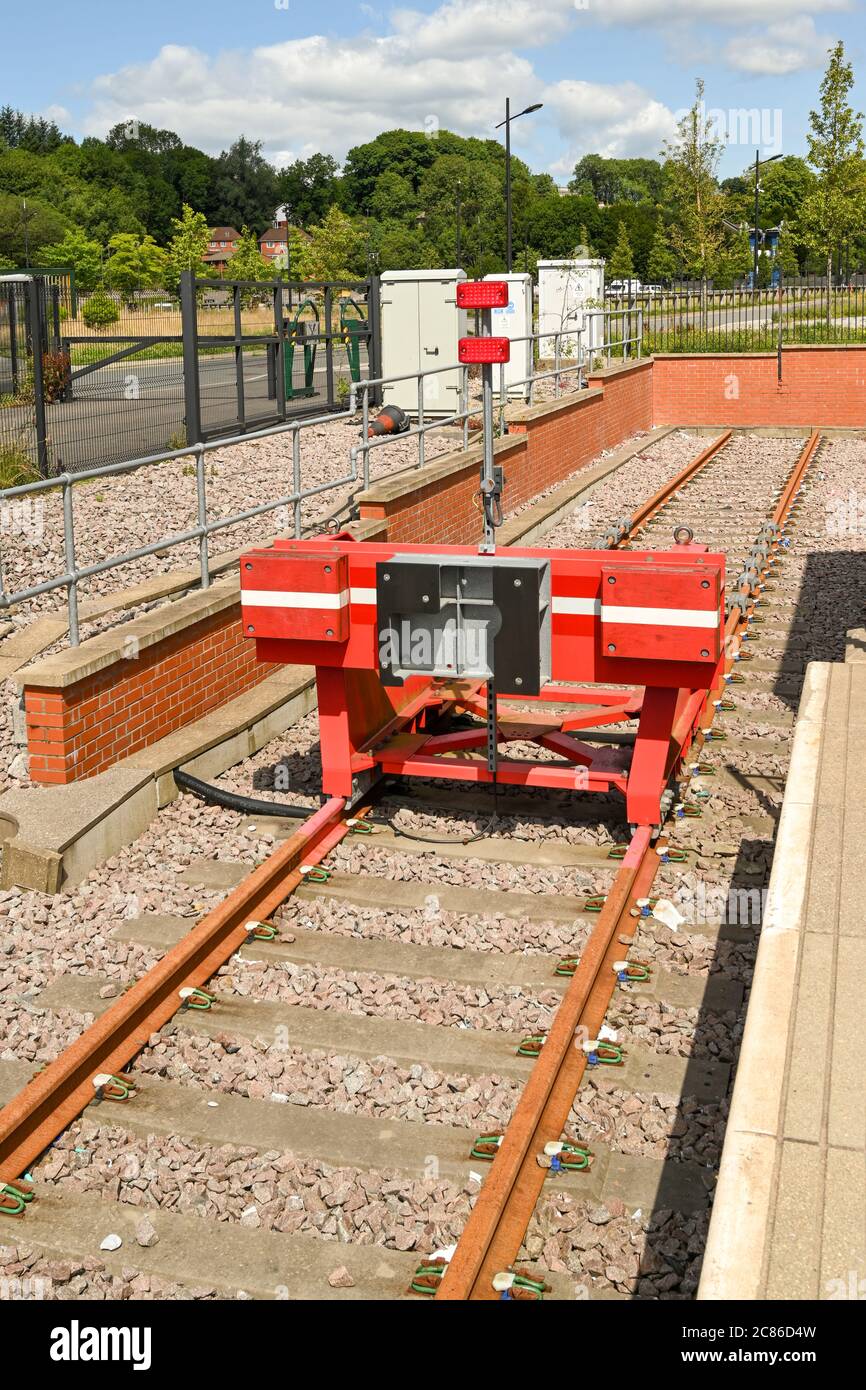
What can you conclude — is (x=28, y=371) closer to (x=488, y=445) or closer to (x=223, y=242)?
(x=488, y=445)

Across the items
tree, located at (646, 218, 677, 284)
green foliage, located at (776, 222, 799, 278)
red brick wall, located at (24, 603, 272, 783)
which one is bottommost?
red brick wall, located at (24, 603, 272, 783)

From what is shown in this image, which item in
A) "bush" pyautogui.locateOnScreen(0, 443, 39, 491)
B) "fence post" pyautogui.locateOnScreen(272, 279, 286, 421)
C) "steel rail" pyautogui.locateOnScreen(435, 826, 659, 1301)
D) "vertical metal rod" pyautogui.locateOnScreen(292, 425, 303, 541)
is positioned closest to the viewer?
"steel rail" pyautogui.locateOnScreen(435, 826, 659, 1301)

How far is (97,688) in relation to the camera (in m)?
7.57

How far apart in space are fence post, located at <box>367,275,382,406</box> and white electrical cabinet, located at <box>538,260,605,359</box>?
594cm

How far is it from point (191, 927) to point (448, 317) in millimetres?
17031

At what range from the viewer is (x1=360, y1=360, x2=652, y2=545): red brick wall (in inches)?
515

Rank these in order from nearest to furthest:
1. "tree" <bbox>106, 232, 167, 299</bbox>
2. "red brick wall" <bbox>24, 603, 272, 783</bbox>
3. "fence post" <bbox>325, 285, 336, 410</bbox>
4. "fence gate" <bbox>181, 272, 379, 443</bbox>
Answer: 1. "red brick wall" <bbox>24, 603, 272, 783</bbox>
2. "fence gate" <bbox>181, 272, 379, 443</bbox>
3. "fence post" <bbox>325, 285, 336, 410</bbox>
4. "tree" <bbox>106, 232, 167, 299</bbox>

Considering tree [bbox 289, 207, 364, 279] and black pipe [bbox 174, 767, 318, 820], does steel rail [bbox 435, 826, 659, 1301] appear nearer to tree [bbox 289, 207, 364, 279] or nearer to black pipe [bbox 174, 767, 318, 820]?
black pipe [bbox 174, 767, 318, 820]

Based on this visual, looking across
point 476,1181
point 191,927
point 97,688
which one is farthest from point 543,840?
point 476,1181

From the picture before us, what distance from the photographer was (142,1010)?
5.42 metres

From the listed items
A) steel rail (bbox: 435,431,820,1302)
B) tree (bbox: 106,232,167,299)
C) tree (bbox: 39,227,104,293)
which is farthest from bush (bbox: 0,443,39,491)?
tree (bbox: 39,227,104,293)

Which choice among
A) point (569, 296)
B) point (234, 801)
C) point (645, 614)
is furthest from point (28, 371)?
point (569, 296)

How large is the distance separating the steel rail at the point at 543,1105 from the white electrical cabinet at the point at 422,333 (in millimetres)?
15654

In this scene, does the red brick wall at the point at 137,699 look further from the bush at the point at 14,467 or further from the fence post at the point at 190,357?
the fence post at the point at 190,357
